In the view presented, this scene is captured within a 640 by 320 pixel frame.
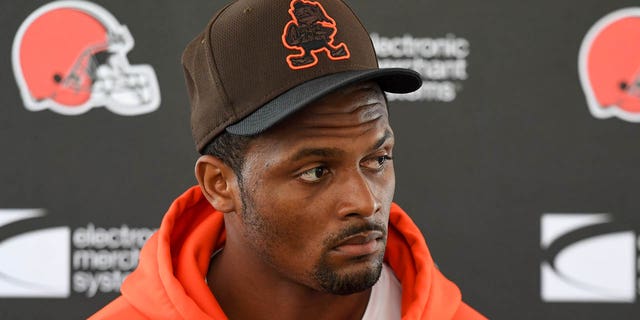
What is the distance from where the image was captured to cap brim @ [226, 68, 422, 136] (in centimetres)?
81

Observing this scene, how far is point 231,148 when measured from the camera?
2.95 feet

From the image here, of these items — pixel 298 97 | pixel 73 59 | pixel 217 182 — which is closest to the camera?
pixel 298 97

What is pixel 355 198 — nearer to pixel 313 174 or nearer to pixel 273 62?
pixel 313 174

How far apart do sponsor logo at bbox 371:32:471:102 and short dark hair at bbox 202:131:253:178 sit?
2.57 ft

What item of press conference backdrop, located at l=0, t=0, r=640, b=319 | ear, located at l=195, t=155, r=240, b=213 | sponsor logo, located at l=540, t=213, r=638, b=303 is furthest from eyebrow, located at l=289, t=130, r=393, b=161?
sponsor logo, located at l=540, t=213, r=638, b=303

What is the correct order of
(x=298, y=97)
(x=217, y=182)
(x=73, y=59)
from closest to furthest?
1. (x=298, y=97)
2. (x=217, y=182)
3. (x=73, y=59)

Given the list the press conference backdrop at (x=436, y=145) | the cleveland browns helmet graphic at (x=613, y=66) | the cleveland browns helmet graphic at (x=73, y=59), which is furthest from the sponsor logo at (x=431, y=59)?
the cleveland browns helmet graphic at (x=73, y=59)

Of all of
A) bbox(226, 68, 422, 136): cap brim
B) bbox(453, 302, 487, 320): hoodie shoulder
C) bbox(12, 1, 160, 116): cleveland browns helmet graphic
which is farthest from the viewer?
bbox(12, 1, 160, 116): cleveland browns helmet graphic

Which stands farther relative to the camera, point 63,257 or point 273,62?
point 63,257

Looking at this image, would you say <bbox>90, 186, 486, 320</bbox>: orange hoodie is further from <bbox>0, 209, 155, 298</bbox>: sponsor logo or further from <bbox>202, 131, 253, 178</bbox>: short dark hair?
<bbox>0, 209, 155, 298</bbox>: sponsor logo

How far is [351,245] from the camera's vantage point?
2.83ft

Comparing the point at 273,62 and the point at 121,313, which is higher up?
the point at 273,62

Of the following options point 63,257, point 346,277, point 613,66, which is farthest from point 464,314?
point 63,257

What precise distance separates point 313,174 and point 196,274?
0.81 feet
